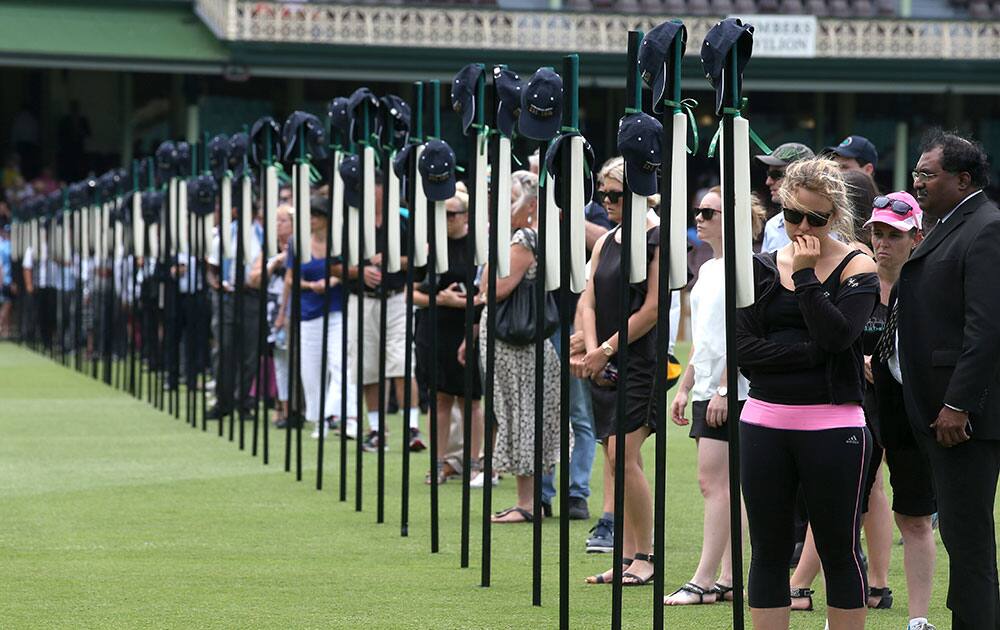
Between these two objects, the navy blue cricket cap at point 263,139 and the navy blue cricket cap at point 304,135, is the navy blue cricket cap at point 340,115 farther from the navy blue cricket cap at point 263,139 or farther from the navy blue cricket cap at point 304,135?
the navy blue cricket cap at point 263,139

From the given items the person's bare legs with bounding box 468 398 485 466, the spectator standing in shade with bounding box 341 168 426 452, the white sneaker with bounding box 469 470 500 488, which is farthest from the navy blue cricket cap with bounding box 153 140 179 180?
the white sneaker with bounding box 469 470 500 488

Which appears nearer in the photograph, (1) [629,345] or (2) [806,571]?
(2) [806,571]

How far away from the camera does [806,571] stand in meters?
7.55

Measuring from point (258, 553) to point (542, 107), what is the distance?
2.77 m

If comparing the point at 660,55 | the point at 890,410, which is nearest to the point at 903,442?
the point at 890,410

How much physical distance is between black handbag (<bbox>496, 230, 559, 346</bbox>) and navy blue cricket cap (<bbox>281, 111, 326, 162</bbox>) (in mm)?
2407

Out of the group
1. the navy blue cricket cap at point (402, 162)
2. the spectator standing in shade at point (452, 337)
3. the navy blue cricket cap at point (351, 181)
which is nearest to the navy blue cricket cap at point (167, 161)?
the spectator standing in shade at point (452, 337)

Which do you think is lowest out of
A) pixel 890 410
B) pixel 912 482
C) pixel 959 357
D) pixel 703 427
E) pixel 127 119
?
pixel 912 482

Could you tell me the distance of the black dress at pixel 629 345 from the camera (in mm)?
8359

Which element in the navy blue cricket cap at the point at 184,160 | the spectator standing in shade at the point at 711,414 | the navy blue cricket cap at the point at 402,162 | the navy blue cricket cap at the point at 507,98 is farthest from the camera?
the navy blue cricket cap at the point at 184,160

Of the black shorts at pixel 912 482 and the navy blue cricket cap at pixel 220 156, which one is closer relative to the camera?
the black shorts at pixel 912 482

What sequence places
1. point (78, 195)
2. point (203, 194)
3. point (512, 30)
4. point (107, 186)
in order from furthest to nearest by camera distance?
1. point (512, 30)
2. point (78, 195)
3. point (107, 186)
4. point (203, 194)

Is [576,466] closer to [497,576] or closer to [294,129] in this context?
[497,576]

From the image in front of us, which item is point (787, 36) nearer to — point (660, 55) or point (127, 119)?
point (127, 119)
